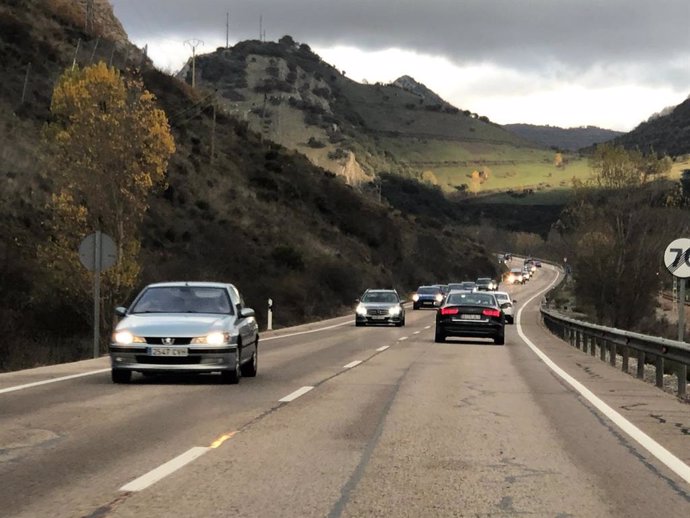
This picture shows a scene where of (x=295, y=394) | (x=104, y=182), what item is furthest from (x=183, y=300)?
(x=104, y=182)

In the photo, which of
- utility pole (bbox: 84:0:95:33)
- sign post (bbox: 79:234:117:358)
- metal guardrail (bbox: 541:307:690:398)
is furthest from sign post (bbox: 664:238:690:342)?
utility pole (bbox: 84:0:95:33)

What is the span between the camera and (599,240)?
48.2 meters

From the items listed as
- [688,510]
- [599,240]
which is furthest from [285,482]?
[599,240]

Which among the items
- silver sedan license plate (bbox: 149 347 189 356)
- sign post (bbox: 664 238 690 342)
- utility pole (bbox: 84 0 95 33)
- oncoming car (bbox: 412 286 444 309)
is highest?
utility pole (bbox: 84 0 95 33)

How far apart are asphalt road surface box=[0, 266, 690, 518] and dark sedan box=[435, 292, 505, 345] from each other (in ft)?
34.7

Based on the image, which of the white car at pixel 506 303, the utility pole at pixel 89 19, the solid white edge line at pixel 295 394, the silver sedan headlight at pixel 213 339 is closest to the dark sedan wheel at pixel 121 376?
the silver sedan headlight at pixel 213 339

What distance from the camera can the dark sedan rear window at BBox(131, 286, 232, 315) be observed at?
1512 centimetres

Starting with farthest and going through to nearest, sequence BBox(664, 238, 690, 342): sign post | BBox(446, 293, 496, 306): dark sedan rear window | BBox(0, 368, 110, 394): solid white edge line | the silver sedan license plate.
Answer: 1. BBox(446, 293, 496, 306): dark sedan rear window
2. BBox(664, 238, 690, 342): sign post
3. the silver sedan license plate
4. BBox(0, 368, 110, 394): solid white edge line

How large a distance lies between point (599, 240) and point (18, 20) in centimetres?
4501

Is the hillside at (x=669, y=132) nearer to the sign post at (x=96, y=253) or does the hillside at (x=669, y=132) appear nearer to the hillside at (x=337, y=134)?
the hillside at (x=337, y=134)

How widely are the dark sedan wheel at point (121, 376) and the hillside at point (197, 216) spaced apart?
11.4m

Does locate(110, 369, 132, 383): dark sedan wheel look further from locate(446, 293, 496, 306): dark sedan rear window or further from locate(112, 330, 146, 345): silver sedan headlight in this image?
locate(446, 293, 496, 306): dark sedan rear window

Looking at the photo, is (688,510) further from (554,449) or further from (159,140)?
(159,140)

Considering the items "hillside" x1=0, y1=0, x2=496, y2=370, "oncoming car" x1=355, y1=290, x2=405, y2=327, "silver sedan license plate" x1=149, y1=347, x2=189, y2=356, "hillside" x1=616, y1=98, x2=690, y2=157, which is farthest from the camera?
"hillside" x1=616, y1=98, x2=690, y2=157
